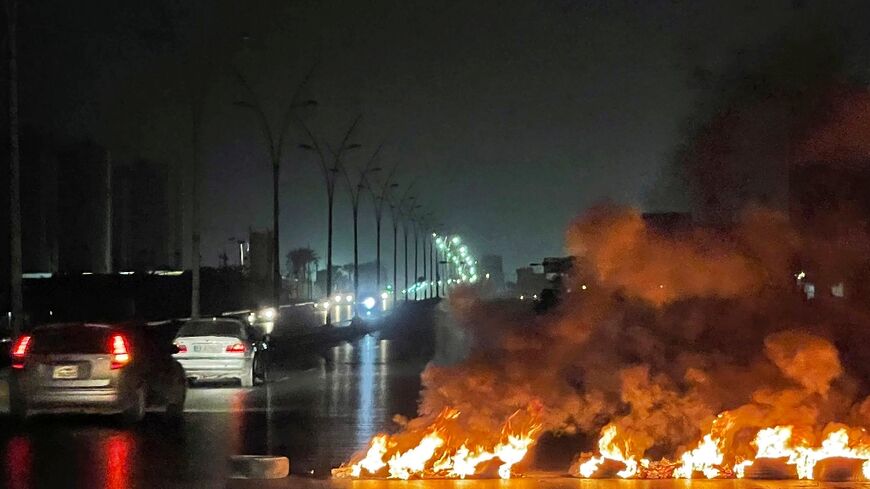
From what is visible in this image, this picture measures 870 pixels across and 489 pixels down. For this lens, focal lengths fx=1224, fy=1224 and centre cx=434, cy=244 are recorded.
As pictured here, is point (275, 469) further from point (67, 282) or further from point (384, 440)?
point (67, 282)

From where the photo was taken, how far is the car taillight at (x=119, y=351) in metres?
17.1

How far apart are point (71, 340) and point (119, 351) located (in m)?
0.74

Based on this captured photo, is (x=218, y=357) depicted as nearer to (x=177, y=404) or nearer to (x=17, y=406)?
(x=177, y=404)

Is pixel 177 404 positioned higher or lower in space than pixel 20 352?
lower

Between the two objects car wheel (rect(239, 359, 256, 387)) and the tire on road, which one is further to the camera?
car wheel (rect(239, 359, 256, 387))

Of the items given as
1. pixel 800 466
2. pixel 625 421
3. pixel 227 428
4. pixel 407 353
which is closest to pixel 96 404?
pixel 227 428

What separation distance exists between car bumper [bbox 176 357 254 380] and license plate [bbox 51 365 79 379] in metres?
7.82

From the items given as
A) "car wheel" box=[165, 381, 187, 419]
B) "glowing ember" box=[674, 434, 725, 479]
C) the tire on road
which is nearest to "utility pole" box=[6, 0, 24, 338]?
"car wheel" box=[165, 381, 187, 419]

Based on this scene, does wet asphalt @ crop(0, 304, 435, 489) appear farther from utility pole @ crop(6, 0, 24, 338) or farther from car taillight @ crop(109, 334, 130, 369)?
utility pole @ crop(6, 0, 24, 338)

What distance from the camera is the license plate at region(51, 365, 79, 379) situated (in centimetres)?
1688

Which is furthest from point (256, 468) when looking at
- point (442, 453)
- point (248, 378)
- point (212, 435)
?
point (248, 378)

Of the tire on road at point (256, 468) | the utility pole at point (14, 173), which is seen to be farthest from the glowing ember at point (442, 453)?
the utility pole at point (14, 173)

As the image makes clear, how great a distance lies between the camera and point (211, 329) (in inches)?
1006

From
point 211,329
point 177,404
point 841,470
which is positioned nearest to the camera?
point 841,470
